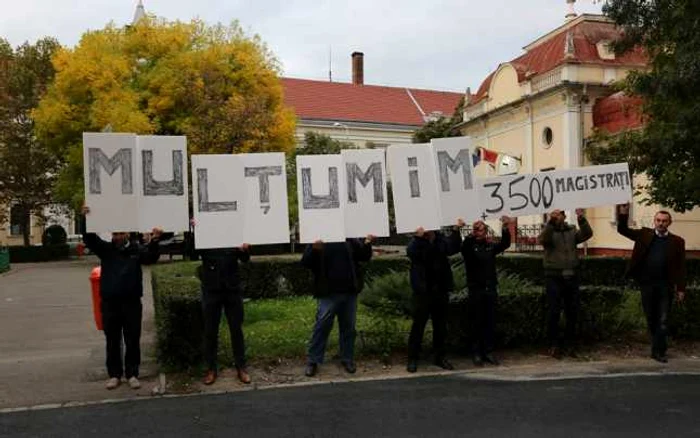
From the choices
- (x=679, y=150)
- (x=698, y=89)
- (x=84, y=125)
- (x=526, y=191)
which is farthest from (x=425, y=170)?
(x=84, y=125)

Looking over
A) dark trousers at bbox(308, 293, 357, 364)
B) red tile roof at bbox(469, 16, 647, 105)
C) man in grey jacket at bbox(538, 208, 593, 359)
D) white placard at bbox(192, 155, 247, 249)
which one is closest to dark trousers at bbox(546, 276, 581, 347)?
man in grey jacket at bbox(538, 208, 593, 359)

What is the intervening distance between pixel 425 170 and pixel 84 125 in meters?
30.1

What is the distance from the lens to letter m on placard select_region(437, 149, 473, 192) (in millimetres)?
8383

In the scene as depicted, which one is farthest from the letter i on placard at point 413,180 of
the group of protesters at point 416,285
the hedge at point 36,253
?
the hedge at point 36,253

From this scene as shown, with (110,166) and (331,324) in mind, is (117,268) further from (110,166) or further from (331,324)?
(331,324)

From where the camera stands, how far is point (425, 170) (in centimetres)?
836

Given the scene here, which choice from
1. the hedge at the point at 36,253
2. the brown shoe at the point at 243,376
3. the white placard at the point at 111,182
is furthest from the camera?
the hedge at the point at 36,253

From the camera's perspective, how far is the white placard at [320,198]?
26.2 feet

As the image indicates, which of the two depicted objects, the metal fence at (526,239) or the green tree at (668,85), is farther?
the metal fence at (526,239)

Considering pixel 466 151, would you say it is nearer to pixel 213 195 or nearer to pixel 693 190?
pixel 213 195

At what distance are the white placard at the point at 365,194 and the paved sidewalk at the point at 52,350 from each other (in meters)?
2.97

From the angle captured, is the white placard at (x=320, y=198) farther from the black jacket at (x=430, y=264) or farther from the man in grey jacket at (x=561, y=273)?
the man in grey jacket at (x=561, y=273)

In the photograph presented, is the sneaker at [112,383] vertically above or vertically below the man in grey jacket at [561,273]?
below

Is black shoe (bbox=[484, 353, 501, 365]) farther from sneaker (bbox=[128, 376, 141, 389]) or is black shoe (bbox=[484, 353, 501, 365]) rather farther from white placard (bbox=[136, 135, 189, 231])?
sneaker (bbox=[128, 376, 141, 389])
